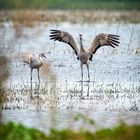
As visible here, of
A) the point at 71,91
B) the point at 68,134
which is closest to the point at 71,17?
the point at 71,91

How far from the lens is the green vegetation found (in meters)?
7.57

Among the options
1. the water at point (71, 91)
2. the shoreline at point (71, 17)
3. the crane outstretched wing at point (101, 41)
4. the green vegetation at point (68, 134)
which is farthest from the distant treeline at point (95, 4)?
the green vegetation at point (68, 134)

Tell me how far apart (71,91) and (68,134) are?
4826 millimetres

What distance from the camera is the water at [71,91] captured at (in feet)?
33.4

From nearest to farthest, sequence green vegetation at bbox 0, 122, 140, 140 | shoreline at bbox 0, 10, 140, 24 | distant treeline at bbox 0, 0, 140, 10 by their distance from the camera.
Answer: green vegetation at bbox 0, 122, 140, 140, shoreline at bbox 0, 10, 140, 24, distant treeline at bbox 0, 0, 140, 10

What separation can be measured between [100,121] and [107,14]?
23.2m

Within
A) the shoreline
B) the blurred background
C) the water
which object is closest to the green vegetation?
the blurred background

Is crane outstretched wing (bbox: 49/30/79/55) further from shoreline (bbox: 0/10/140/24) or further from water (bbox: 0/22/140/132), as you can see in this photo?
shoreline (bbox: 0/10/140/24)

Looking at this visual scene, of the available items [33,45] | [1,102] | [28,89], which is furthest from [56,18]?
[1,102]

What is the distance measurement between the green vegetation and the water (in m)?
0.45

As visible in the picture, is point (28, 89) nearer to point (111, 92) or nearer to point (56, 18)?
point (111, 92)

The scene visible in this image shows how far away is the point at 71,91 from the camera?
12383 millimetres

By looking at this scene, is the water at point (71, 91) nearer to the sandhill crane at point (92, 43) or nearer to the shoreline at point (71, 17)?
the sandhill crane at point (92, 43)

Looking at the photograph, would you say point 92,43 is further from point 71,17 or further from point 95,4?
point 95,4
